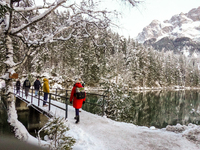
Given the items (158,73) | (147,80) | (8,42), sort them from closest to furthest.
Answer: (8,42)
(147,80)
(158,73)

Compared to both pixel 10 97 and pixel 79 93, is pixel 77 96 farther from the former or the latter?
pixel 10 97

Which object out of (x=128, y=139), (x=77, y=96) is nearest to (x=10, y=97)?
(x=77, y=96)

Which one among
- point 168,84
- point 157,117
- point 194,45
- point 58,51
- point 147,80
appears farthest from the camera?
point 194,45

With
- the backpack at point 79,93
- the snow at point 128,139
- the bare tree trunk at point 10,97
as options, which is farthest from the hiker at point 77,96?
the bare tree trunk at point 10,97

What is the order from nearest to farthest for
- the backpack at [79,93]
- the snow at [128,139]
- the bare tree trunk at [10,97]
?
the snow at [128,139], the bare tree trunk at [10,97], the backpack at [79,93]

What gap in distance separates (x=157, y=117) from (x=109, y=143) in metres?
14.9

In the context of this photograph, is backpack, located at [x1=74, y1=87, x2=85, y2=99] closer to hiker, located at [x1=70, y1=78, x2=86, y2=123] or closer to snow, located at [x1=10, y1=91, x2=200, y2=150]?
hiker, located at [x1=70, y1=78, x2=86, y2=123]

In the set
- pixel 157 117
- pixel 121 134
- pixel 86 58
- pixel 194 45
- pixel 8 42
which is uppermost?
pixel 194 45

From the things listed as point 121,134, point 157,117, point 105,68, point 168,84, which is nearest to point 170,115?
point 157,117

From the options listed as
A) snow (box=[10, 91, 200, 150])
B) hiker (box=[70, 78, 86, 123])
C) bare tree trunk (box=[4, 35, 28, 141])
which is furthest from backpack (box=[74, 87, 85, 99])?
bare tree trunk (box=[4, 35, 28, 141])

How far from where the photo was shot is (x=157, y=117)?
667 inches

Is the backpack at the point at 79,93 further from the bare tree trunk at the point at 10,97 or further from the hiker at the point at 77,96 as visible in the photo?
the bare tree trunk at the point at 10,97

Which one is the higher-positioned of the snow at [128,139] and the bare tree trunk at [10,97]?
the bare tree trunk at [10,97]

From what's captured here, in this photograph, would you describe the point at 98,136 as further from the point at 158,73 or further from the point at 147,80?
the point at 158,73
